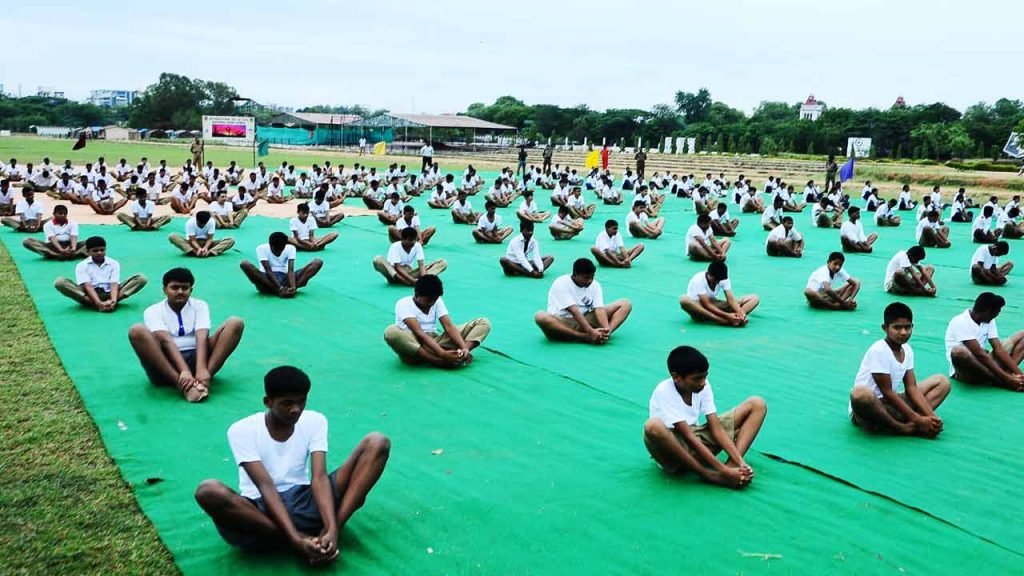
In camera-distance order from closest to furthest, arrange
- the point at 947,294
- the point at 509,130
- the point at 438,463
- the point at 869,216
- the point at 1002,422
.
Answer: the point at 438,463 < the point at 1002,422 < the point at 947,294 < the point at 869,216 < the point at 509,130

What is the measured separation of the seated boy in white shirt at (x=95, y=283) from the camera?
8.91 metres

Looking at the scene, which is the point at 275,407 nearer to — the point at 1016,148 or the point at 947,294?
the point at 947,294

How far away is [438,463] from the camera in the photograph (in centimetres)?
513

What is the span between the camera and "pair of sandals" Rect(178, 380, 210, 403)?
19.8 feet

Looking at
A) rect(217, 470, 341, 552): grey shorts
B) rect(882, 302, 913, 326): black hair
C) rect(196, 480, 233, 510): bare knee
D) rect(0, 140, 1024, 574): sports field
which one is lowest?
rect(0, 140, 1024, 574): sports field

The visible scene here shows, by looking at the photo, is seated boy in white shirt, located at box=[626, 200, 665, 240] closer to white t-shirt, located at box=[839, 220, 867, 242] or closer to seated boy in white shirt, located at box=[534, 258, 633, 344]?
white t-shirt, located at box=[839, 220, 867, 242]

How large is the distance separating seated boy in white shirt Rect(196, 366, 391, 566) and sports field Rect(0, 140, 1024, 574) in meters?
0.15

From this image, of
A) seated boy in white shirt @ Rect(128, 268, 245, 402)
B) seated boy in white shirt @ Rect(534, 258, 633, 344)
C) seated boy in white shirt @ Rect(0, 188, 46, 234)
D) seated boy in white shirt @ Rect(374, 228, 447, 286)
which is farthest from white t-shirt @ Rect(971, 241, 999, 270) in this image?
seated boy in white shirt @ Rect(0, 188, 46, 234)

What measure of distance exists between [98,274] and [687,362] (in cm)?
679

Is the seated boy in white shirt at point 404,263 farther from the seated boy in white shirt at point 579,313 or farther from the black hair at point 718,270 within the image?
the black hair at point 718,270

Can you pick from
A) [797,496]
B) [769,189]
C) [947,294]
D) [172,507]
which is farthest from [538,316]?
[769,189]

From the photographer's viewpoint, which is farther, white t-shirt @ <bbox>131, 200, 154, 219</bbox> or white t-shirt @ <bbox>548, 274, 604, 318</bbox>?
white t-shirt @ <bbox>131, 200, 154, 219</bbox>

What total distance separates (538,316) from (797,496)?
150 inches

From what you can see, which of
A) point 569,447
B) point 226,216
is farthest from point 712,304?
point 226,216
